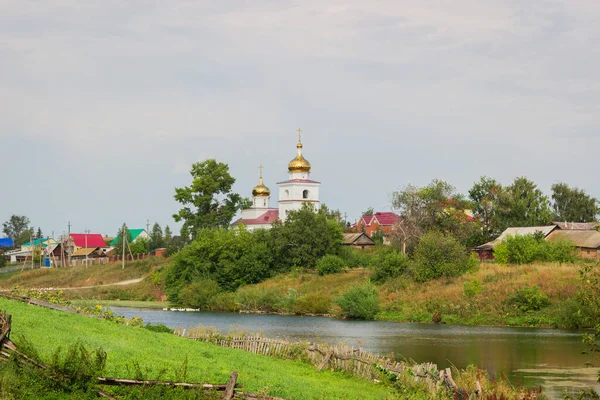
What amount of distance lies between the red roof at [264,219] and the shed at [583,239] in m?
42.7

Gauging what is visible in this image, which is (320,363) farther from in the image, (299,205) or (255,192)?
(255,192)

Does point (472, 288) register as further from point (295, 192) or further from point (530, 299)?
point (295, 192)

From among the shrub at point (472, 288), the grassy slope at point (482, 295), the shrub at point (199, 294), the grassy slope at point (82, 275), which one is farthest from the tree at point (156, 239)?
the shrub at point (472, 288)

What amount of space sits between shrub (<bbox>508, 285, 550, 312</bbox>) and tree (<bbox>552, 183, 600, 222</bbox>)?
53.3 meters

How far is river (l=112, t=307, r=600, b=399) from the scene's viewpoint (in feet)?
94.2

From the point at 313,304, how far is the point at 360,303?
5315 mm

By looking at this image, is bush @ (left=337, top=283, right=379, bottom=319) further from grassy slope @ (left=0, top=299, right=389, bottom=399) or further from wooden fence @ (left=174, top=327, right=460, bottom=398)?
grassy slope @ (left=0, top=299, right=389, bottom=399)

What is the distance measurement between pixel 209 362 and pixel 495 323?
3314 centimetres

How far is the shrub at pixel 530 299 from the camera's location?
5238 cm

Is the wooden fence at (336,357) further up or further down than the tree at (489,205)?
further down

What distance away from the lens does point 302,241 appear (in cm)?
7762

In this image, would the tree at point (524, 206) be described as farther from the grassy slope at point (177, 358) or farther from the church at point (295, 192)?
the grassy slope at point (177, 358)

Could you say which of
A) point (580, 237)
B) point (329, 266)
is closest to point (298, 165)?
point (329, 266)

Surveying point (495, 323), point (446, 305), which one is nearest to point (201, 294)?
point (446, 305)
